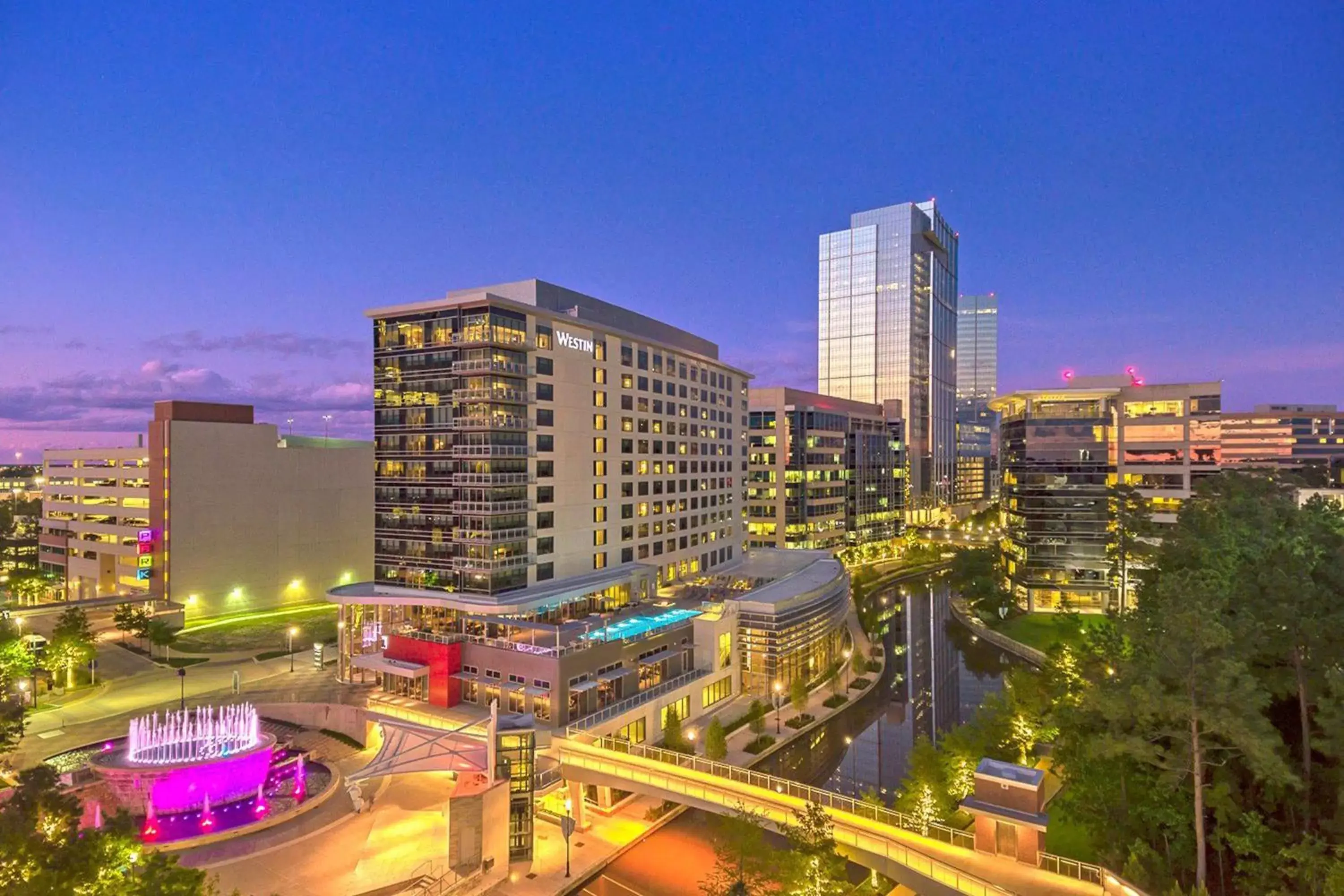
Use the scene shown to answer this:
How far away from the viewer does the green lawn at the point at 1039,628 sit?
235ft

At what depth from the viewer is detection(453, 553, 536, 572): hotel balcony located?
49.4m

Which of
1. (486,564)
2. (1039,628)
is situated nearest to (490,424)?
(486,564)

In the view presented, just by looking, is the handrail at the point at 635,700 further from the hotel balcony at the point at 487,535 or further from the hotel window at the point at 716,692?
the hotel balcony at the point at 487,535

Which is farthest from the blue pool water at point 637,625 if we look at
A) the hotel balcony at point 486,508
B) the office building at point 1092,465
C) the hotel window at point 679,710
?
the office building at point 1092,465

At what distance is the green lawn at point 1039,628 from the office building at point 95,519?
3655 inches

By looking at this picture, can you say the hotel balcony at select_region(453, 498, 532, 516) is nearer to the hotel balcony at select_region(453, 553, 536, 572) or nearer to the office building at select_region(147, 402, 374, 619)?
the hotel balcony at select_region(453, 553, 536, 572)

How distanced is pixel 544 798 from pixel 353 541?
6714 cm

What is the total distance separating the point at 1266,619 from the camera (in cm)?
2723

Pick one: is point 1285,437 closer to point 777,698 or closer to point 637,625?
point 777,698

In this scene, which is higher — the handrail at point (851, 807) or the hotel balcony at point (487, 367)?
the hotel balcony at point (487, 367)

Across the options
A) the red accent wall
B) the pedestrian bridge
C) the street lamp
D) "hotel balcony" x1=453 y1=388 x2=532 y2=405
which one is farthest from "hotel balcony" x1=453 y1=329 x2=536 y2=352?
the street lamp

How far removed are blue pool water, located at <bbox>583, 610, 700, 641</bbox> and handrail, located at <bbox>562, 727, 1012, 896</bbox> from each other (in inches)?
316

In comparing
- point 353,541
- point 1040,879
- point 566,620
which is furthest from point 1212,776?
point 353,541

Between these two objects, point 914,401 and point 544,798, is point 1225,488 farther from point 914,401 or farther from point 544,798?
point 914,401
